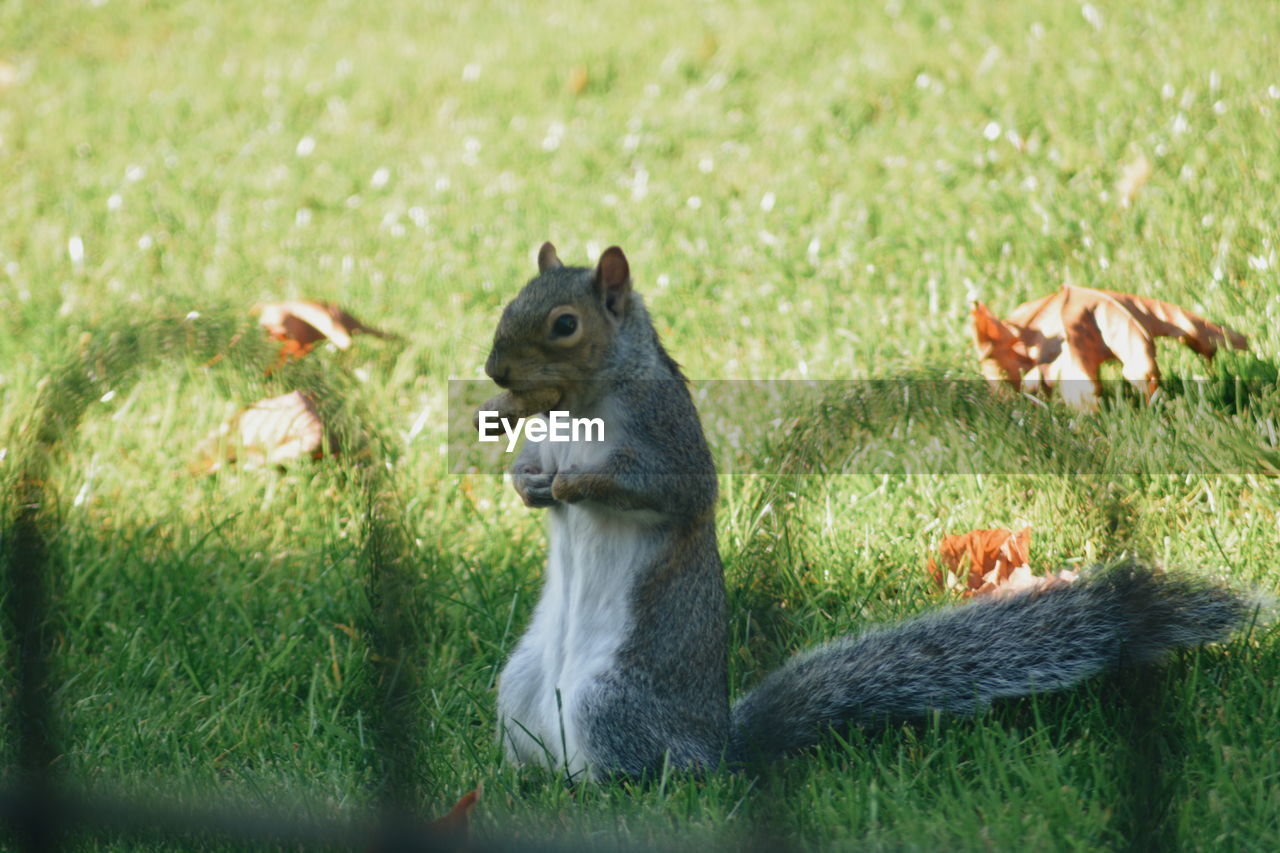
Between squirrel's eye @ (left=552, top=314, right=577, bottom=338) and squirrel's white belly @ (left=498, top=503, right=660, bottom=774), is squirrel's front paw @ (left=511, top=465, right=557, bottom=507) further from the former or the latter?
squirrel's eye @ (left=552, top=314, right=577, bottom=338)

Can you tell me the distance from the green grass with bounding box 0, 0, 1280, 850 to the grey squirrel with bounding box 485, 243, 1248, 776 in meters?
0.07

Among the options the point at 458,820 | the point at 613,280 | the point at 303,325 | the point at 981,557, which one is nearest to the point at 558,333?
the point at 613,280

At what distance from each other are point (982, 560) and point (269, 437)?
Result: 1.40 metres

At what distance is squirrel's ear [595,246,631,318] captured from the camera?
73.6 inches

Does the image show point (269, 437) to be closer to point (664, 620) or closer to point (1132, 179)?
point (664, 620)

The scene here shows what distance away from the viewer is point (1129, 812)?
1.52 m

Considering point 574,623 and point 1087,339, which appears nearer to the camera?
point 574,623

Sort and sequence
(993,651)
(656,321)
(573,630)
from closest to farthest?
(993,651) → (573,630) → (656,321)

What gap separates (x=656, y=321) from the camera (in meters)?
3.01

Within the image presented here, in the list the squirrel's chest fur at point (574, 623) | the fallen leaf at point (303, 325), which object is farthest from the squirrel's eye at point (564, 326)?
the fallen leaf at point (303, 325)

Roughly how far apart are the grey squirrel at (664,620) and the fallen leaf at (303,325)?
987mm

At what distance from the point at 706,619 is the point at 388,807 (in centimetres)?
55

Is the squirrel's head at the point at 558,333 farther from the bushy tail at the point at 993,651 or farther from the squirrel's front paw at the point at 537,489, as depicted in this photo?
the bushy tail at the point at 993,651

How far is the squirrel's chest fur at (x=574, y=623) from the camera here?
182 centimetres
